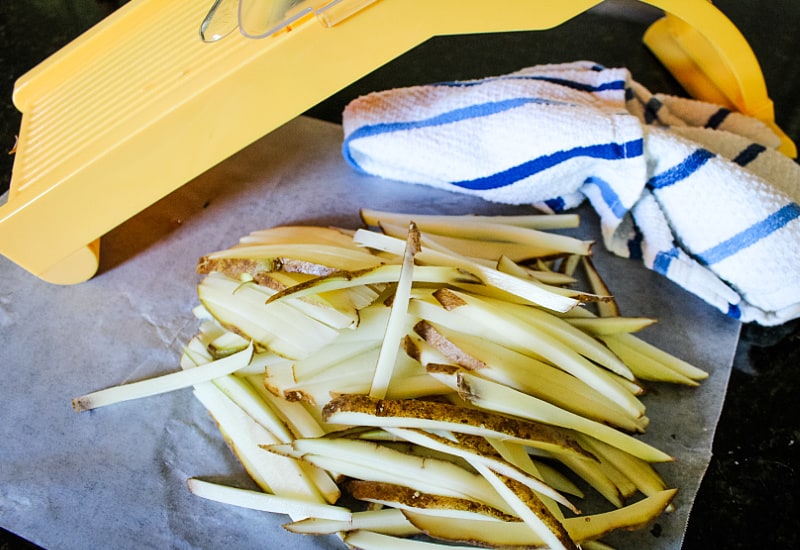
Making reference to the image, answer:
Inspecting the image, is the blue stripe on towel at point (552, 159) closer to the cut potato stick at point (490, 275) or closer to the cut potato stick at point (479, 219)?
the cut potato stick at point (479, 219)

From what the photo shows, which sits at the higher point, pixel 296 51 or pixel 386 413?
pixel 296 51

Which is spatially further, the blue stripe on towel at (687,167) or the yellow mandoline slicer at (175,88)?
the blue stripe on towel at (687,167)

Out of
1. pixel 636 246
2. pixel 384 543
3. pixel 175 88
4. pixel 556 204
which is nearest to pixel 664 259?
pixel 636 246

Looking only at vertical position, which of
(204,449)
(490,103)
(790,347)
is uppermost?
(490,103)

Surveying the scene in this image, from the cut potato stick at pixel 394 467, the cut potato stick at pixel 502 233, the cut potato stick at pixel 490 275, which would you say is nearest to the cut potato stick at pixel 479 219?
the cut potato stick at pixel 502 233

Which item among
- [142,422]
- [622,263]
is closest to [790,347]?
[622,263]

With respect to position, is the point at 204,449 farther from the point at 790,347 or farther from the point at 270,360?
the point at 790,347

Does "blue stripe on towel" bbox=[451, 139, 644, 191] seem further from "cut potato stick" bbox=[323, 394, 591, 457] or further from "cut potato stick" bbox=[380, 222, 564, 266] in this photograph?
"cut potato stick" bbox=[323, 394, 591, 457]
